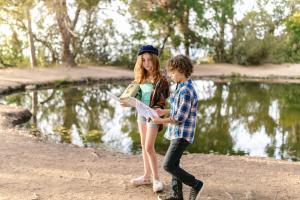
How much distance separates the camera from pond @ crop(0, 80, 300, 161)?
820 centimetres

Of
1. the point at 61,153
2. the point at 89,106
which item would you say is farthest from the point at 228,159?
the point at 89,106

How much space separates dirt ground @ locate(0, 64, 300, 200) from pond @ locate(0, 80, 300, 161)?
48.9 inches

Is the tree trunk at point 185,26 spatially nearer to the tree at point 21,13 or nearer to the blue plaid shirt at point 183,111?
the tree at point 21,13

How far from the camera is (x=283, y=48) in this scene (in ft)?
81.1

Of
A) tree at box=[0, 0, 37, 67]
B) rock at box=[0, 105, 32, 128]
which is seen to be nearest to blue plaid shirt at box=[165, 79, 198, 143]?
rock at box=[0, 105, 32, 128]

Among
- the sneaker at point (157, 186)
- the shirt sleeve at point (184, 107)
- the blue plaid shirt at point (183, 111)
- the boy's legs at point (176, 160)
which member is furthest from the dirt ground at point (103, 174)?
the shirt sleeve at point (184, 107)

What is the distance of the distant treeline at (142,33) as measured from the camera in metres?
19.2

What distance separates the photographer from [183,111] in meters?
3.85

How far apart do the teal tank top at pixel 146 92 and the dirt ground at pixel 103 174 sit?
36.2 inches

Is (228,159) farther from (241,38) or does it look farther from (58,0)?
(241,38)

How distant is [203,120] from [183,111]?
6.85m

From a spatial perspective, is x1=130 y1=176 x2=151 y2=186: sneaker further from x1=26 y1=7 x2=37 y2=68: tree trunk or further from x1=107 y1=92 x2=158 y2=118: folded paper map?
x1=26 y1=7 x2=37 y2=68: tree trunk

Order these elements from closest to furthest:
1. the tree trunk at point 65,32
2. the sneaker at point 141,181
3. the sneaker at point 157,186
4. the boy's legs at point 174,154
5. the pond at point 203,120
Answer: the boy's legs at point 174,154 < the sneaker at point 157,186 < the sneaker at point 141,181 < the pond at point 203,120 < the tree trunk at point 65,32

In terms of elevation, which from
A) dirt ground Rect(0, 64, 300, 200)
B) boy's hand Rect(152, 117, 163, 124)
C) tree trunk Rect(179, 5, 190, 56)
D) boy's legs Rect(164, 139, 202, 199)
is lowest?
dirt ground Rect(0, 64, 300, 200)
